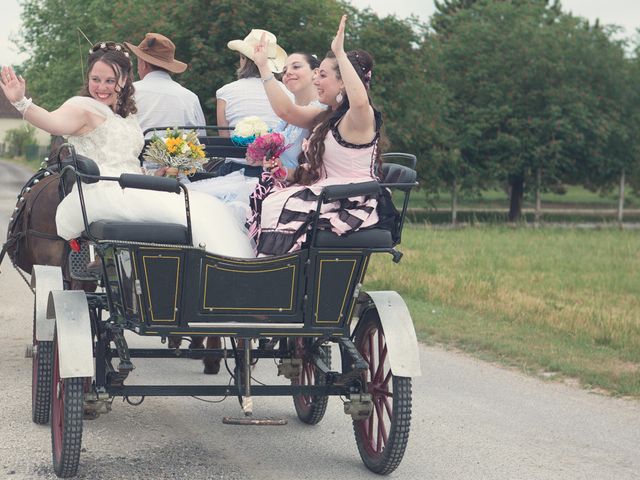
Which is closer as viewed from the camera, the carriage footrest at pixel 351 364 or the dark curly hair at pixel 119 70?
the carriage footrest at pixel 351 364

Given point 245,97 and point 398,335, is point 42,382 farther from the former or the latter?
point 245,97

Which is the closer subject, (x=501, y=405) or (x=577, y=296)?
(x=501, y=405)

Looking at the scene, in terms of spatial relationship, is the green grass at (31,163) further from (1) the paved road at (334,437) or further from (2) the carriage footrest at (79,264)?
(1) the paved road at (334,437)

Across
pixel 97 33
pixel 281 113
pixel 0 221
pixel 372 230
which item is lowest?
pixel 0 221

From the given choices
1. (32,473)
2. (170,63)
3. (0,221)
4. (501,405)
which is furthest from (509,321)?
(0,221)

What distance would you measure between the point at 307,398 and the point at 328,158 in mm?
1778

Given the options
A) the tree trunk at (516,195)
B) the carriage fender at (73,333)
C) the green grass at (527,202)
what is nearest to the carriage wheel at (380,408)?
the carriage fender at (73,333)

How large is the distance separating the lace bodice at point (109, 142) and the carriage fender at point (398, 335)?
171cm

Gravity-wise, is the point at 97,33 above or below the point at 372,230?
above

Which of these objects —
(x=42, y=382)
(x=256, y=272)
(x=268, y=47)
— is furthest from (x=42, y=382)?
(x=268, y=47)

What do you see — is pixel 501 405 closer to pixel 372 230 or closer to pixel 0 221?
pixel 372 230

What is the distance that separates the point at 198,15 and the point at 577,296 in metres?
15.7

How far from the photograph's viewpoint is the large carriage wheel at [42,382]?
626 centimetres

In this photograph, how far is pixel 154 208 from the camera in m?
5.61
